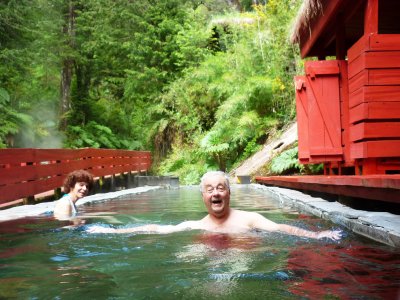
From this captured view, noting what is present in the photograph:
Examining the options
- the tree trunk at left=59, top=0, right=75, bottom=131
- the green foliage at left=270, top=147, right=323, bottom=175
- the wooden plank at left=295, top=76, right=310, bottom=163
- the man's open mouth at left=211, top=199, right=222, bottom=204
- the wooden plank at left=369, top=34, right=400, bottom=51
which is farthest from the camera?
the tree trunk at left=59, top=0, right=75, bottom=131

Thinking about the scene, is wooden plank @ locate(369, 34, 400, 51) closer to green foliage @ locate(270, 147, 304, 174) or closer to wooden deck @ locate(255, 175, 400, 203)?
wooden deck @ locate(255, 175, 400, 203)

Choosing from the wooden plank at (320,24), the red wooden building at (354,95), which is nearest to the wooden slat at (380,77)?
the red wooden building at (354,95)

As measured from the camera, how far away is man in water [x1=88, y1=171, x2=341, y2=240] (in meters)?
4.48

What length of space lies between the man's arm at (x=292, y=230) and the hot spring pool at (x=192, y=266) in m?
0.11

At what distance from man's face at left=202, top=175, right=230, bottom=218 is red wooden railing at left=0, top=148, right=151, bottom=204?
4630 mm

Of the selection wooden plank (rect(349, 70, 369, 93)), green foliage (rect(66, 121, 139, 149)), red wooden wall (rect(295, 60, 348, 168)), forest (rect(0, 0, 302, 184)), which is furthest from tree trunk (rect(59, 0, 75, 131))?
wooden plank (rect(349, 70, 369, 93))

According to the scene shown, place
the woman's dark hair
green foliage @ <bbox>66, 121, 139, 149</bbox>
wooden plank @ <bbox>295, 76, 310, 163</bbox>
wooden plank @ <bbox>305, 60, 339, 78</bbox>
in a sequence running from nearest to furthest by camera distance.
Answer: the woman's dark hair < wooden plank @ <bbox>305, 60, 339, 78</bbox> < wooden plank @ <bbox>295, 76, 310, 163</bbox> < green foliage @ <bbox>66, 121, 139, 149</bbox>

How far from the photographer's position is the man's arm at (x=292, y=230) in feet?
13.4

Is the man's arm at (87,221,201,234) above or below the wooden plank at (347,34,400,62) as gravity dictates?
below

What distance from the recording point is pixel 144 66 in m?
26.0

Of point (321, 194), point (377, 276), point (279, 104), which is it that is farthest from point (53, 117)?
point (377, 276)

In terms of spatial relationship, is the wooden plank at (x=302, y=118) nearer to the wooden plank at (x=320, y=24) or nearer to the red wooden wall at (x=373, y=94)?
the wooden plank at (x=320, y=24)

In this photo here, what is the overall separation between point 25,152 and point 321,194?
5822 millimetres

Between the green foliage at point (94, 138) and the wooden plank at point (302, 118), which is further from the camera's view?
the green foliage at point (94, 138)
